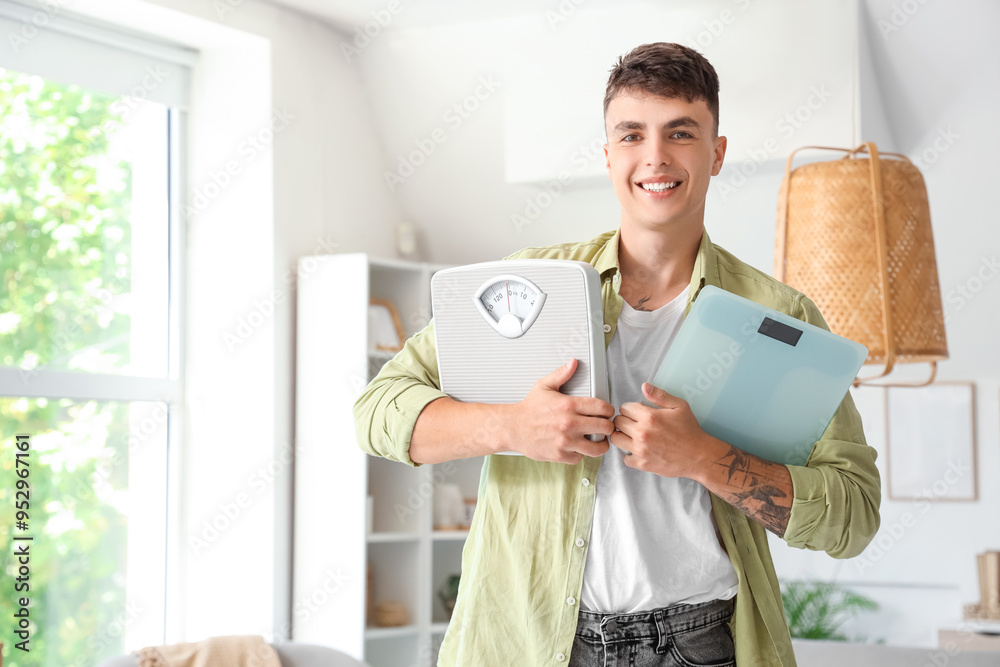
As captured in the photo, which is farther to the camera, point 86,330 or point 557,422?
point 86,330

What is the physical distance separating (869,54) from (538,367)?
280 cm

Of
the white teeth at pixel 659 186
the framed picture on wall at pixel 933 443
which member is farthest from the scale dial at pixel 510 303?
the framed picture on wall at pixel 933 443

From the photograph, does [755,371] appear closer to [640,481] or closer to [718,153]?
[640,481]

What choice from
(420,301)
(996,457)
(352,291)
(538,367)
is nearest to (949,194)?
(996,457)

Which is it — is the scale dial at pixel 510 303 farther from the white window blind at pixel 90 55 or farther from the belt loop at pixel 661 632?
the white window blind at pixel 90 55

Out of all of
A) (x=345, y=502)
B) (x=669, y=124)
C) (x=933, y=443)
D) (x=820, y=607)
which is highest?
(x=669, y=124)

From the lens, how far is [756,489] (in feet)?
3.66

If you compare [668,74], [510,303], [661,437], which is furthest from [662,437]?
[668,74]

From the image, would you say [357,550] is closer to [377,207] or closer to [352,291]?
[352,291]

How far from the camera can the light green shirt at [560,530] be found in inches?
46.1

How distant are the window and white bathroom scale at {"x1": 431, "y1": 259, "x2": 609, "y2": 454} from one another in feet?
7.70

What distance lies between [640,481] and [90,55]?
2849mm

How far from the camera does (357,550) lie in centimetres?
350

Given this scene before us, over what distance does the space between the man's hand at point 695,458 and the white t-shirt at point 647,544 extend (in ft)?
0.27
